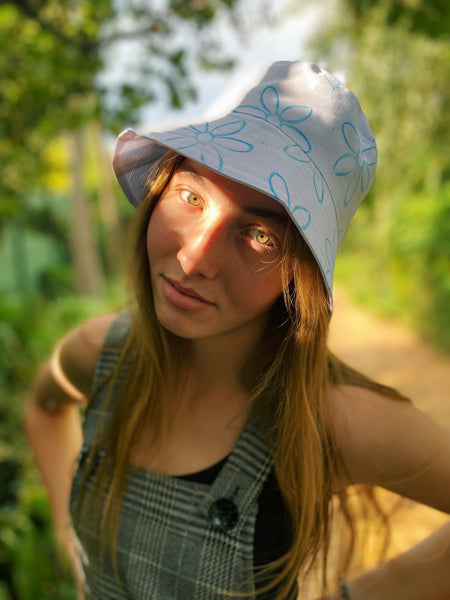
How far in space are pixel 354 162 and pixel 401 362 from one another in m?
6.89

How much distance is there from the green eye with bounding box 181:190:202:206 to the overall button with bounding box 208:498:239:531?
2.10ft

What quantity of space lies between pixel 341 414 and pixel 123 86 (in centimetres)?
253

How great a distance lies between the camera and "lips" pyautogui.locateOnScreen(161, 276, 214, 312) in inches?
42.7

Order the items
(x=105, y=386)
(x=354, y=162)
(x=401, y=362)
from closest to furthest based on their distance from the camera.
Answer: (x=354, y=162) → (x=105, y=386) → (x=401, y=362)

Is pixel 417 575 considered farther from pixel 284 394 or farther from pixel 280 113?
pixel 280 113

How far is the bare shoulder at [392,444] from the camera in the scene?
1152 millimetres

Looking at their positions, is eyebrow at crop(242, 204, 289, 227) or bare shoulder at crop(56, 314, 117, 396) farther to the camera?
bare shoulder at crop(56, 314, 117, 396)

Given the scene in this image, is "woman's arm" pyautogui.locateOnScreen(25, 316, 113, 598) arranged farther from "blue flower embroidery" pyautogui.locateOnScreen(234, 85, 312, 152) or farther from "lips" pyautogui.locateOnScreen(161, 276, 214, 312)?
"blue flower embroidery" pyautogui.locateOnScreen(234, 85, 312, 152)

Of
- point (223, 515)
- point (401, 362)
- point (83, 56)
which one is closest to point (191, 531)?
point (223, 515)

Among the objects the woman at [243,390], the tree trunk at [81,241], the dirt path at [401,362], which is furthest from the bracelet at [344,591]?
the tree trunk at [81,241]

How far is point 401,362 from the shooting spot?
7.50 meters

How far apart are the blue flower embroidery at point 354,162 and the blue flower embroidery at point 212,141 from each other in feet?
0.61

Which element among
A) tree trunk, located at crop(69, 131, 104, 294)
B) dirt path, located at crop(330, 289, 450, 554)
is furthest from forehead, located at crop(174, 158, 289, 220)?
Result: tree trunk, located at crop(69, 131, 104, 294)

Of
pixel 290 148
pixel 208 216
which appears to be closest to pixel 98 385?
pixel 208 216
